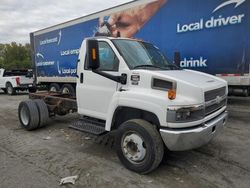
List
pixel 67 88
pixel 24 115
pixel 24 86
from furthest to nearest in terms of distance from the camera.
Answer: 1. pixel 24 86
2. pixel 67 88
3. pixel 24 115

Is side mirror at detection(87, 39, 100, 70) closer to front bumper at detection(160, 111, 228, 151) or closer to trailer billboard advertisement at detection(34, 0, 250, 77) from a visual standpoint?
front bumper at detection(160, 111, 228, 151)

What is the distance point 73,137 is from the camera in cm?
649

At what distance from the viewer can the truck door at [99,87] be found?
4.93 meters

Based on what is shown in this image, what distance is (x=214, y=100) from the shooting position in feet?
14.4

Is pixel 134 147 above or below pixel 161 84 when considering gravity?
below

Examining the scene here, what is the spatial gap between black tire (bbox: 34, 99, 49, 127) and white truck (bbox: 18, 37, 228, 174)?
1837mm

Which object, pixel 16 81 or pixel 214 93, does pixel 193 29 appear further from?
pixel 16 81

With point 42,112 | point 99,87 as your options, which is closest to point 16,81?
point 42,112

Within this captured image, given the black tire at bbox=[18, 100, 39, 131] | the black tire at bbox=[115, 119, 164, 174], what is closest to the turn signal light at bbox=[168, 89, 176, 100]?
the black tire at bbox=[115, 119, 164, 174]

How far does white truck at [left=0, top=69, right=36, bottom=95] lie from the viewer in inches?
713

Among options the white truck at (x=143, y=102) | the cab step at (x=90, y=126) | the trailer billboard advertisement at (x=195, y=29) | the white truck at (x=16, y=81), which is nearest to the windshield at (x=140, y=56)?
the white truck at (x=143, y=102)

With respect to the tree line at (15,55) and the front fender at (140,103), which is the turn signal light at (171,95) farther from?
the tree line at (15,55)

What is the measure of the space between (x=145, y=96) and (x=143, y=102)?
0.09 meters

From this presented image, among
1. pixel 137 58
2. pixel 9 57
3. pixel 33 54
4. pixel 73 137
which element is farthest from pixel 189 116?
pixel 9 57
